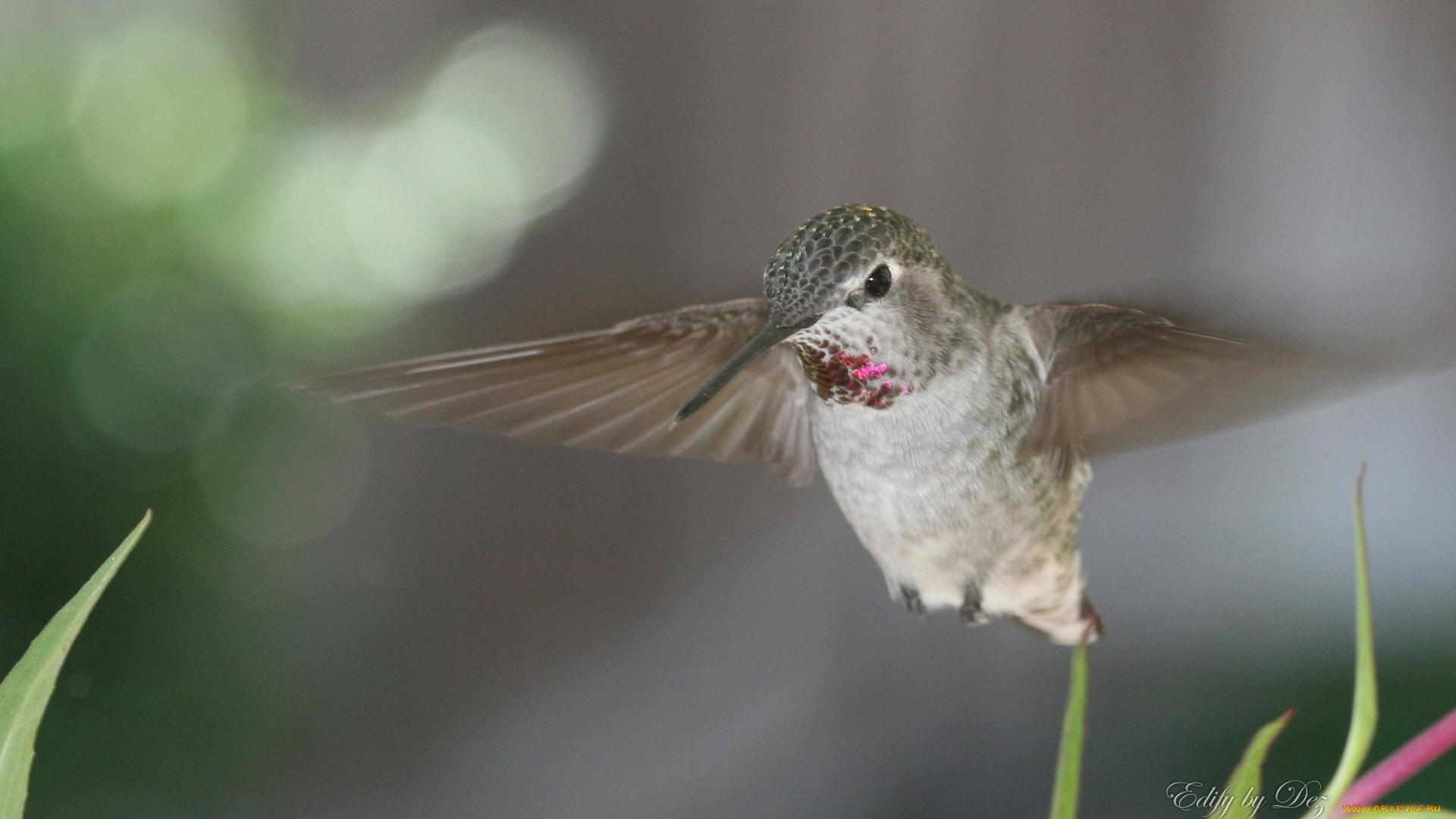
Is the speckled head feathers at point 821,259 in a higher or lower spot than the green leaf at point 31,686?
higher

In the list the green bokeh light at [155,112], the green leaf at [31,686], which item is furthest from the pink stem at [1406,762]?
the green bokeh light at [155,112]

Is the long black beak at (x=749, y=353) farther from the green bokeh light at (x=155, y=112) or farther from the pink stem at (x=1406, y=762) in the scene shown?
the green bokeh light at (x=155, y=112)

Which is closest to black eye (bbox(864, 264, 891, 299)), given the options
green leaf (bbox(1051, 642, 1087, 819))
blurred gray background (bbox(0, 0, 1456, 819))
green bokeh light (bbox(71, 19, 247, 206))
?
green leaf (bbox(1051, 642, 1087, 819))

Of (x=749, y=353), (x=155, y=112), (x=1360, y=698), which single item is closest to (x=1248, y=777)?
(x=1360, y=698)

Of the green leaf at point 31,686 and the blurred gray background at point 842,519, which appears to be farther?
the blurred gray background at point 842,519

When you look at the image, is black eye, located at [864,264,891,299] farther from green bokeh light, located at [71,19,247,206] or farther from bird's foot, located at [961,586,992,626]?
green bokeh light, located at [71,19,247,206]

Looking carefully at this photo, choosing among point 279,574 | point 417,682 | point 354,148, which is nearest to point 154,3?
point 354,148
